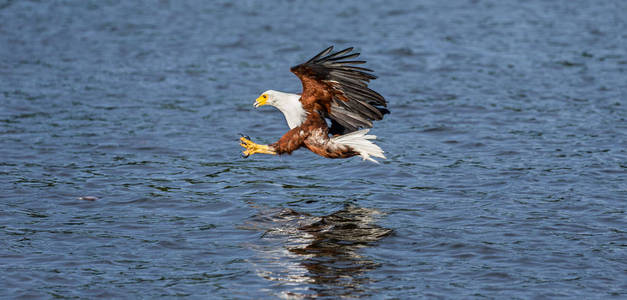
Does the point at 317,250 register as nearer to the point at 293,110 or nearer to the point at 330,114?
the point at 293,110

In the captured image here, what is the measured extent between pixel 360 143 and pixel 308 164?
2.60 metres

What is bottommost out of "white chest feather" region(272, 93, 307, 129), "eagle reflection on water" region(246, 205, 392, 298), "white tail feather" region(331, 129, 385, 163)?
"eagle reflection on water" region(246, 205, 392, 298)

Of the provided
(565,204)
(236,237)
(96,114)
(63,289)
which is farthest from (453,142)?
(63,289)

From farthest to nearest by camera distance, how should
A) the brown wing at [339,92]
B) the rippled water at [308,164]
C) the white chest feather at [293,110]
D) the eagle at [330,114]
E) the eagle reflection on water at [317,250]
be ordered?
the white chest feather at [293,110]
the eagle at [330,114]
the brown wing at [339,92]
the rippled water at [308,164]
the eagle reflection on water at [317,250]

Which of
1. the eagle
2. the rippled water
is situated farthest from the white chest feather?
the rippled water

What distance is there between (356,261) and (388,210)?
1.88 m

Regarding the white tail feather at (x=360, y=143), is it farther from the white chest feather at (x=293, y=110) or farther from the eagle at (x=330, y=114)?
the white chest feather at (x=293, y=110)

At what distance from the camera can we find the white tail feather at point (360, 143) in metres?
10.3

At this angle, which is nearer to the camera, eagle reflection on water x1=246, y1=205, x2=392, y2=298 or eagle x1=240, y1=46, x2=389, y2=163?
eagle reflection on water x1=246, y1=205, x2=392, y2=298

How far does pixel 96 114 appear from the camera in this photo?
601 inches

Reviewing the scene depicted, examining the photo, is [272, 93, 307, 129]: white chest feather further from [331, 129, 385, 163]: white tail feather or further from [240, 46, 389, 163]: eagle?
[331, 129, 385, 163]: white tail feather

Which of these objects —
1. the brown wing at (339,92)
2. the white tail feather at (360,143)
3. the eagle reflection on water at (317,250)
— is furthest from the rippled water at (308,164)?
the brown wing at (339,92)

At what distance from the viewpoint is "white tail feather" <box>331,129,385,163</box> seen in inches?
406

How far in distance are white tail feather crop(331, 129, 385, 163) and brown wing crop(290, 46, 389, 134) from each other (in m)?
0.35
